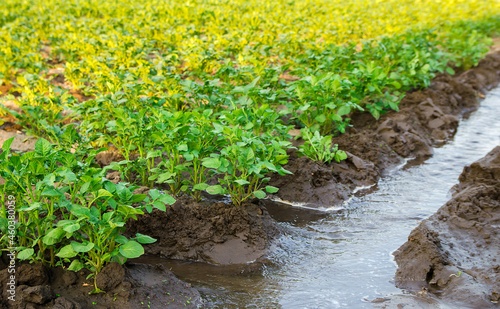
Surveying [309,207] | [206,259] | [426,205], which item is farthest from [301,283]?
[426,205]

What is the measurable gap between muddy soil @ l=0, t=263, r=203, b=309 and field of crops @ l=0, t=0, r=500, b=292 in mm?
98

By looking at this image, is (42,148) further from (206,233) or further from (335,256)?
(335,256)

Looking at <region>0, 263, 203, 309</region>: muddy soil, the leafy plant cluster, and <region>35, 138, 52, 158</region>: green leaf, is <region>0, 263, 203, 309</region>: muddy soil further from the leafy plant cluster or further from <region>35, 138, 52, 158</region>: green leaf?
<region>35, 138, 52, 158</region>: green leaf

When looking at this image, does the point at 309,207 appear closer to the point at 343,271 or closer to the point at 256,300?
the point at 343,271

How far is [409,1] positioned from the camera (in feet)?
57.2

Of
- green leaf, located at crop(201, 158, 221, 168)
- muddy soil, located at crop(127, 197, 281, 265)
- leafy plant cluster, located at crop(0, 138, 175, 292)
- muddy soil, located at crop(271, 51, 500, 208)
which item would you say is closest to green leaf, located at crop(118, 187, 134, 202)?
leafy plant cluster, located at crop(0, 138, 175, 292)

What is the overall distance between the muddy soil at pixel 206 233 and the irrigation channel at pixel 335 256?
0.10 meters

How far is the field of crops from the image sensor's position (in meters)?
3.02

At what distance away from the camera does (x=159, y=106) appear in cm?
517

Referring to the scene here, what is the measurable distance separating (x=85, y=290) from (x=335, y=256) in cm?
193

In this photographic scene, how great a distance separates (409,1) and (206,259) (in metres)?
16.1

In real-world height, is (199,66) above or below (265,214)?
above

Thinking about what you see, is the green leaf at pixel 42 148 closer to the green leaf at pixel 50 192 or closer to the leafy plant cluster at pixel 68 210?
the leafy plant cluster at pixel 68 210

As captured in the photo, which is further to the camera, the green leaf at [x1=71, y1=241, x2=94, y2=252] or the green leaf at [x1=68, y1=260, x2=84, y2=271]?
the green leaf at [x1=68, y1=260, x2=84, y2=271]
